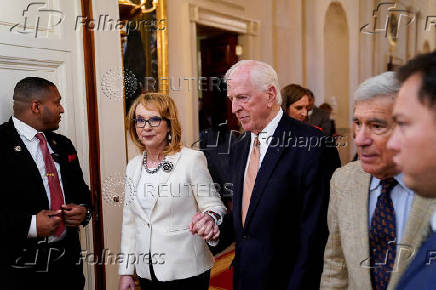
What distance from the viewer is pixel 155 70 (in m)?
4.02

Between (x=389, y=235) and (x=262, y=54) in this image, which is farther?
(x=262, y=54)

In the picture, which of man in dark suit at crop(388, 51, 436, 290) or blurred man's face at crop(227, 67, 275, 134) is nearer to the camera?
man in dark suit at crop(388, 51, 436, 290)

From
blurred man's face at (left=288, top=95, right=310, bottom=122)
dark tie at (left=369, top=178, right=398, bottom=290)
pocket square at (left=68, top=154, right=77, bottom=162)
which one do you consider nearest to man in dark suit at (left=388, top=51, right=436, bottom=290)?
dark tie at (left=369, top=178, right=398, bottom=290)

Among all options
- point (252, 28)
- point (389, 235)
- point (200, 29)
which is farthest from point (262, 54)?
point (389, 235)

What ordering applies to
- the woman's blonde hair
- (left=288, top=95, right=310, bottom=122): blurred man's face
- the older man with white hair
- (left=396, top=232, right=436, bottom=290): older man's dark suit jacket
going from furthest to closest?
1. (left=288, top=95, right=310, bottom=122): blurred man's face
2. the woman's blonde hair
3. the older man with white hair
4. (left=396, top=232, right=436, bottom=290): older man's dark suit jacket

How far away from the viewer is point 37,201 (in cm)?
208

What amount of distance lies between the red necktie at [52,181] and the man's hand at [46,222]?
13 cm

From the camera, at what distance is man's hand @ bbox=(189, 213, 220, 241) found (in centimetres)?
176

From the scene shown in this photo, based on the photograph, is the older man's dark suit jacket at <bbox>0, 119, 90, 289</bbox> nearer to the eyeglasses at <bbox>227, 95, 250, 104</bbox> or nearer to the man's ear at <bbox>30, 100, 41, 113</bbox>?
the man's ear at <bbox>30, 100, 41, 113</bbox>

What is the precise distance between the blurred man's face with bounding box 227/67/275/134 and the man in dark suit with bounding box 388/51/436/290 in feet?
3.21

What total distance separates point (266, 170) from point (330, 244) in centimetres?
43

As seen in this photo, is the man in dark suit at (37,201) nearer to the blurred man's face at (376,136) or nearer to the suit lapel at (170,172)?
the suit lapel at (170,172)

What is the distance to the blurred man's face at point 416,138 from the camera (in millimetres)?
762

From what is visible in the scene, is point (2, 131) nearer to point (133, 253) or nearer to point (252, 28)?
point (133, 253)
